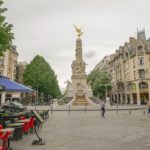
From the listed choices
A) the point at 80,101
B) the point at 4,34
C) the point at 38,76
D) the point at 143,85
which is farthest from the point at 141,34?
the point at 4,34

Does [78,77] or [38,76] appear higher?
[38,76]

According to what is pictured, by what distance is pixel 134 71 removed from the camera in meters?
63.2

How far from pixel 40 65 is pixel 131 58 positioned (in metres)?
27.0

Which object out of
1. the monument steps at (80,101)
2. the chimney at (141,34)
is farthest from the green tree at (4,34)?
the chimney at (141,34)

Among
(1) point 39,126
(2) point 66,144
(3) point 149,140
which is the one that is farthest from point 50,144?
(1) point 39,126

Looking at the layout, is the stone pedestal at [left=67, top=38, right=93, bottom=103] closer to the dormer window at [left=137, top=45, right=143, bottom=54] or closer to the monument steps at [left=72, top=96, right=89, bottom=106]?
the monument steps at [left=72, top=96, right=89, bottom=106]

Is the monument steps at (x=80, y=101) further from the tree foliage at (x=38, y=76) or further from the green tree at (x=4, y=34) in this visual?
the green tree at (x=4, y=34)

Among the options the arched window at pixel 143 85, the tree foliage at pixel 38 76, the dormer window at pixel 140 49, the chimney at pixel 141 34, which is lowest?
the arched window at pixel 143 85

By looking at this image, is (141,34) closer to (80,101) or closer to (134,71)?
(134,71)

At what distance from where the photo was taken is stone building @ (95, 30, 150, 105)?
60.4 meters

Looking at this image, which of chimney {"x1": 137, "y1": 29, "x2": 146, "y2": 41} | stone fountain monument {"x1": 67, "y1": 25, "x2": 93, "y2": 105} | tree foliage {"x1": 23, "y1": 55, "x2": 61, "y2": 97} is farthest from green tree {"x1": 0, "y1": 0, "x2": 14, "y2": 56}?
chimney {"x1": 137, "y1": 29, "x2": 146, "y2": 41}

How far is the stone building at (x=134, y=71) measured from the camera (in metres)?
60.4

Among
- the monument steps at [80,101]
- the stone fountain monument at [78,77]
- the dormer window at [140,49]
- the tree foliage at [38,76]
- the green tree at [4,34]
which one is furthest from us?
the dormer window at [140,49]

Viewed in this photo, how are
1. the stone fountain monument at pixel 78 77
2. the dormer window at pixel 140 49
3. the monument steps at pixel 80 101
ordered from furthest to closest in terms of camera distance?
1. the dormer window at pixel 140 49
2. the stone fountain monument at pixel 78 77
3. the monument steps at pixel 80 101
